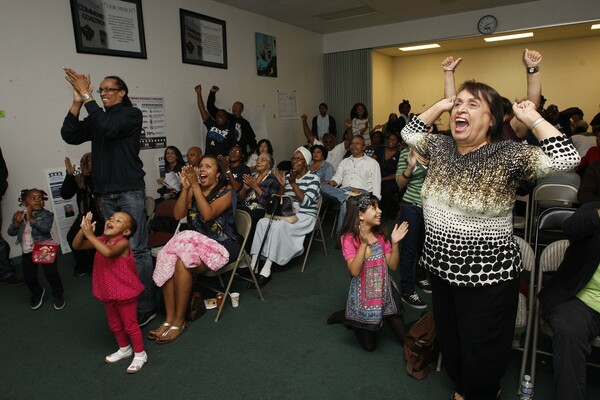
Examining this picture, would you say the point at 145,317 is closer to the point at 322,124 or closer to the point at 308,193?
the point at 308,193

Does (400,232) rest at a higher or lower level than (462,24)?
lower

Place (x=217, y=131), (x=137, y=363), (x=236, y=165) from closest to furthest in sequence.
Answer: (x=137, y=363), (x=236, y=165), (x=217, y=131)

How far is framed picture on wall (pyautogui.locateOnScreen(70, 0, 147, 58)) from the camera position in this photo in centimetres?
453

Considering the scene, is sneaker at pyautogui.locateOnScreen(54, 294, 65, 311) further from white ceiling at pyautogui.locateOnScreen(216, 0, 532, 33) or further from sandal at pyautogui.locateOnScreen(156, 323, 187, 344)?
white ceiling at pyautogui.locateOnScreen(216, 0, 532, 33)

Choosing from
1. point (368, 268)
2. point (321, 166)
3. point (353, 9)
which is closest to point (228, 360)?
point (368, 268)

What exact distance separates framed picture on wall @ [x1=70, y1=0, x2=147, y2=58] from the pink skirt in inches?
120

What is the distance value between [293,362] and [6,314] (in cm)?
241

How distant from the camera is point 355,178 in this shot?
4.91 meters

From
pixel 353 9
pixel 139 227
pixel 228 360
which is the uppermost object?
pixel 353 9

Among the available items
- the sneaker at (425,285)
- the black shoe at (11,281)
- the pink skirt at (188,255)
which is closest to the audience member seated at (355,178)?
the sneaker at (425,285)

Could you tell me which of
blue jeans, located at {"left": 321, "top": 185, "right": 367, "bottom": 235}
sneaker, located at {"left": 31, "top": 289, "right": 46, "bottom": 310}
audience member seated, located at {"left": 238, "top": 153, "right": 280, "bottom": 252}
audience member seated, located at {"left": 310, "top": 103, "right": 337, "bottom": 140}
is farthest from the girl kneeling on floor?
audience member seated, located at {"left": 310, "top": 103, "right": 337, "bottom": 140}

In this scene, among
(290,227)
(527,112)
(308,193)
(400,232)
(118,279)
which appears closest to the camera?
(527,112)

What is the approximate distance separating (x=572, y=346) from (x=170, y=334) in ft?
7.78

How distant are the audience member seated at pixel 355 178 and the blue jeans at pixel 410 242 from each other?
1.60 metres
